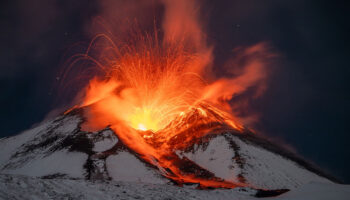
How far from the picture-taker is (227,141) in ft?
197

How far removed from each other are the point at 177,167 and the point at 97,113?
40119 mm

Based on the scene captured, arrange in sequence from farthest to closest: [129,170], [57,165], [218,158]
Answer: [218,158] → [57,165] → [129,170]

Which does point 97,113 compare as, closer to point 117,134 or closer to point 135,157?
point 117,134

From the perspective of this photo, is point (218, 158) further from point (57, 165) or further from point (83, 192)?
point (83, 192)

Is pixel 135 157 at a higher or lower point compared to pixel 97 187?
higher

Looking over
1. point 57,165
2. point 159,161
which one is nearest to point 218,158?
point 159,161

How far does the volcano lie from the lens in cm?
4106

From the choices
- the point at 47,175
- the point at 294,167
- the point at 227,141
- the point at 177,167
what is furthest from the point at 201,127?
the point at 47,175

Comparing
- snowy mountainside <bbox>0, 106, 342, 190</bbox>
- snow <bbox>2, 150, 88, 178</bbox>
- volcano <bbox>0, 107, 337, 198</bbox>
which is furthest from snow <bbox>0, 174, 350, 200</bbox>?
snow <bbox>2, 150, 88, 178</bbox>

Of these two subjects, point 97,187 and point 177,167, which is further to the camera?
point 177,167

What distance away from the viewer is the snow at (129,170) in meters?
38.4

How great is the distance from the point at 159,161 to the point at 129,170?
12.3m

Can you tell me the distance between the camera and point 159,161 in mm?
53188

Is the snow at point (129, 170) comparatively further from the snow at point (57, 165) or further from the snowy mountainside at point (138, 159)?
the snow at point (57, 165)
